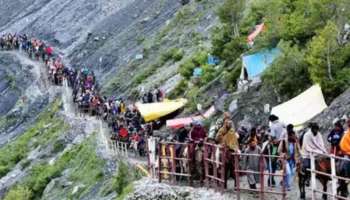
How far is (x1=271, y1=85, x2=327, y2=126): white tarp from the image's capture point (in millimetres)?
30731

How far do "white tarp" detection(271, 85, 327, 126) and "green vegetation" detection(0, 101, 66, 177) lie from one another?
1773 cm

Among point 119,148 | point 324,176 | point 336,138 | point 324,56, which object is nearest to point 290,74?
point 324,56

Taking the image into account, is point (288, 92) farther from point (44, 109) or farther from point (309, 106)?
point (44, 109)

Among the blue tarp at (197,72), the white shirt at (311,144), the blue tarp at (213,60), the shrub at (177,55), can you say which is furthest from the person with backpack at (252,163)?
the shrub at (177,55)

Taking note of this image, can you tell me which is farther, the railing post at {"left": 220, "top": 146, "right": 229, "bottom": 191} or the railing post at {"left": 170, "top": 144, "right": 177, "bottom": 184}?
the railing post at {"left": 170, "top": 144, "right": 177, "bottom": 184}

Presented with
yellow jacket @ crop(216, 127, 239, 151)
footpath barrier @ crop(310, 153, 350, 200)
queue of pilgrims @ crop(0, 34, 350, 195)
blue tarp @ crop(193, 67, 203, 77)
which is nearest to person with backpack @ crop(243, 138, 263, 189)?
queue of pilgrims @ crop(0, 34, 350, 195)

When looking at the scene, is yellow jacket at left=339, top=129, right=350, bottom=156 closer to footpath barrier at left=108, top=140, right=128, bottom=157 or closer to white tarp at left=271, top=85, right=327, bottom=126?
white tarp at left=271, top=85, right=327, bottom=126

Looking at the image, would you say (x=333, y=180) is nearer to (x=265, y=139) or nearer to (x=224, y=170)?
(x=224, y=170)

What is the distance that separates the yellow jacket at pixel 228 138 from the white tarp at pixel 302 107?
9.34m

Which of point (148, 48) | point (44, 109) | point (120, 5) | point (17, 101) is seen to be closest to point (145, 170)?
point (44, 109)

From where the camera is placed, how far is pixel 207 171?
71.7 ft

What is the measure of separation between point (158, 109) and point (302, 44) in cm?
806

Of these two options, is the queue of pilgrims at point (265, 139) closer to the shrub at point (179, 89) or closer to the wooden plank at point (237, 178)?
the wooden plank at point (237, 178)

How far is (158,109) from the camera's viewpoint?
1684 inches
